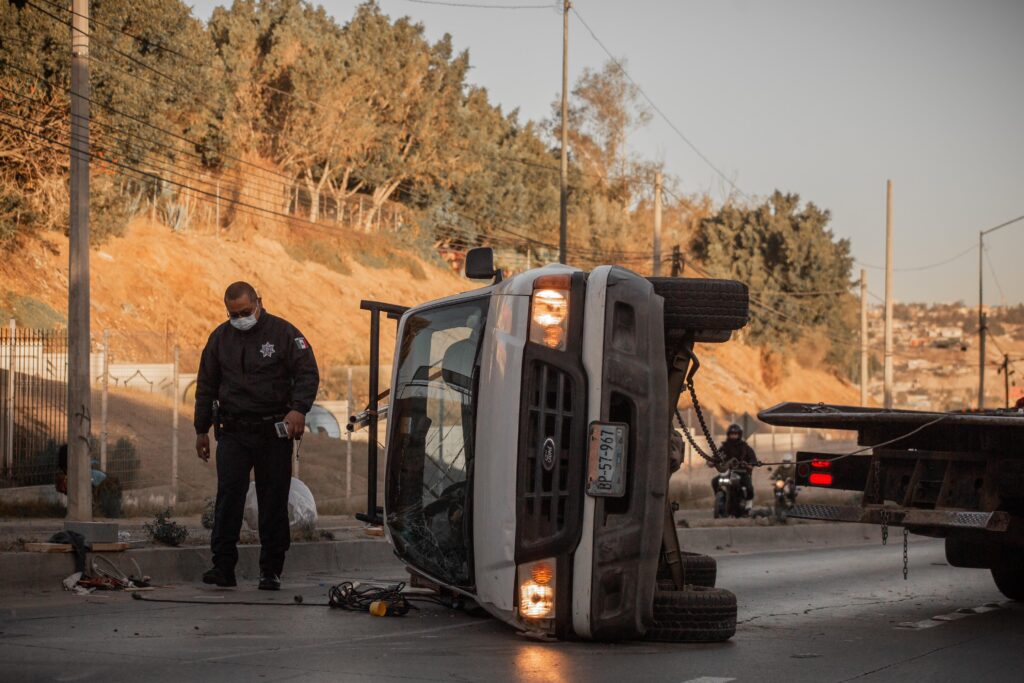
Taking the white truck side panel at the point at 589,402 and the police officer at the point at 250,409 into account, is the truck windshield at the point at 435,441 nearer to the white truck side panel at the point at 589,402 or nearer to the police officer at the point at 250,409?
the white truck side panel at the point at 589,402

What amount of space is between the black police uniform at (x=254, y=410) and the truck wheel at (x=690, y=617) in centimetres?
313

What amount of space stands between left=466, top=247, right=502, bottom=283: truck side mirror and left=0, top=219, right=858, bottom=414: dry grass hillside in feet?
86.0

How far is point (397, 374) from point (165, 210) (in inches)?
1552

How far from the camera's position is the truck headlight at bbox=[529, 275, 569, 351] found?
23.1 ft

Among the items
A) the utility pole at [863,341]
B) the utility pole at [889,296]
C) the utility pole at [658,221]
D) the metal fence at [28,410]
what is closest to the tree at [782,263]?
the utility pole at [863,341]

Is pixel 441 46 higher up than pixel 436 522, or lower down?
higher up

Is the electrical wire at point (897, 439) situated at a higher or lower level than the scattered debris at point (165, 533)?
higher

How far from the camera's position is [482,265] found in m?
7.94

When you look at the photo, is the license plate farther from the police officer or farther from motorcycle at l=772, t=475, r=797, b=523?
motorcycle at l=772, t=475, r=797, b=523

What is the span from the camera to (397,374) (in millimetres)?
8289

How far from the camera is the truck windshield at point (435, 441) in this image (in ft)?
24.9

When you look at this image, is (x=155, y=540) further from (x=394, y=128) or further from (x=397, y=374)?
(x=394, y=128)

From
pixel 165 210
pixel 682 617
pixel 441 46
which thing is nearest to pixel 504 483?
pixel 682 617

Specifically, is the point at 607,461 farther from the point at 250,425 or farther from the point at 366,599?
the point at 250,425
